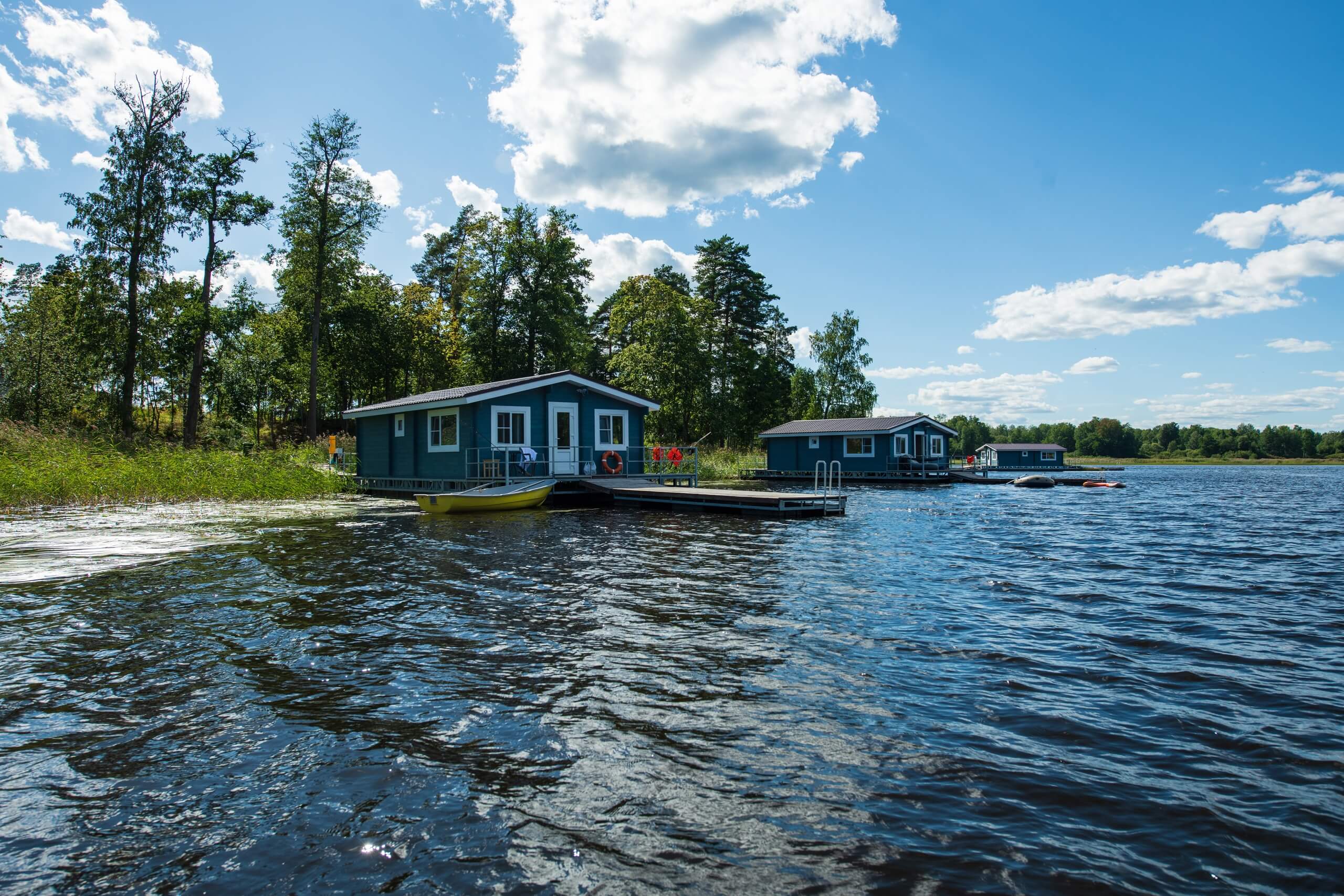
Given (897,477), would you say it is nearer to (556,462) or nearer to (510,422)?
(556,462)

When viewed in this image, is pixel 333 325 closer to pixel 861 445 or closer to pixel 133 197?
→ pixel 133 197

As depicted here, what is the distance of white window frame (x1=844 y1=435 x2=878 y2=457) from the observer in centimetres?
4188

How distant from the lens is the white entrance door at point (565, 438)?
79.4 ft

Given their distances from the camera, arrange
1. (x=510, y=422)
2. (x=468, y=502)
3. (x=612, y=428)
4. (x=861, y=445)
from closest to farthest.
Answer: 1. (x=468, y=502)
2. (x=510, y=422)
3. (x=612, y=428)
4. (x=861, y=445)

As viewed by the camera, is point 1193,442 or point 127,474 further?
point 1193,442

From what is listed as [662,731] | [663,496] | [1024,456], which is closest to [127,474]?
[663,496]

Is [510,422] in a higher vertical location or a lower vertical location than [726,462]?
higher

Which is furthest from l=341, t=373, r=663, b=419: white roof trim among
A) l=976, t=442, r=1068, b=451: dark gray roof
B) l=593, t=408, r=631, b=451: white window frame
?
l=976, t=442, r=1068, b=451: dark gray roof

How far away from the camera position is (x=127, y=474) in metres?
20.4

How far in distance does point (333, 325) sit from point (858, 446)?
32015 mm

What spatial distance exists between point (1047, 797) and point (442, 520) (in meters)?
17.2

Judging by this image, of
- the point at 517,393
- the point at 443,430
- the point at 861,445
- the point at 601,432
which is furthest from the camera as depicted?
the point at 861,445

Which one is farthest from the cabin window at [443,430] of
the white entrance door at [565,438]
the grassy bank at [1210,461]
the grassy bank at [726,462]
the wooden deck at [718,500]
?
the grassy bank at [1210,461]

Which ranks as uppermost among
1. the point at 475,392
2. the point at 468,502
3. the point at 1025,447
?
the point at 475,392
